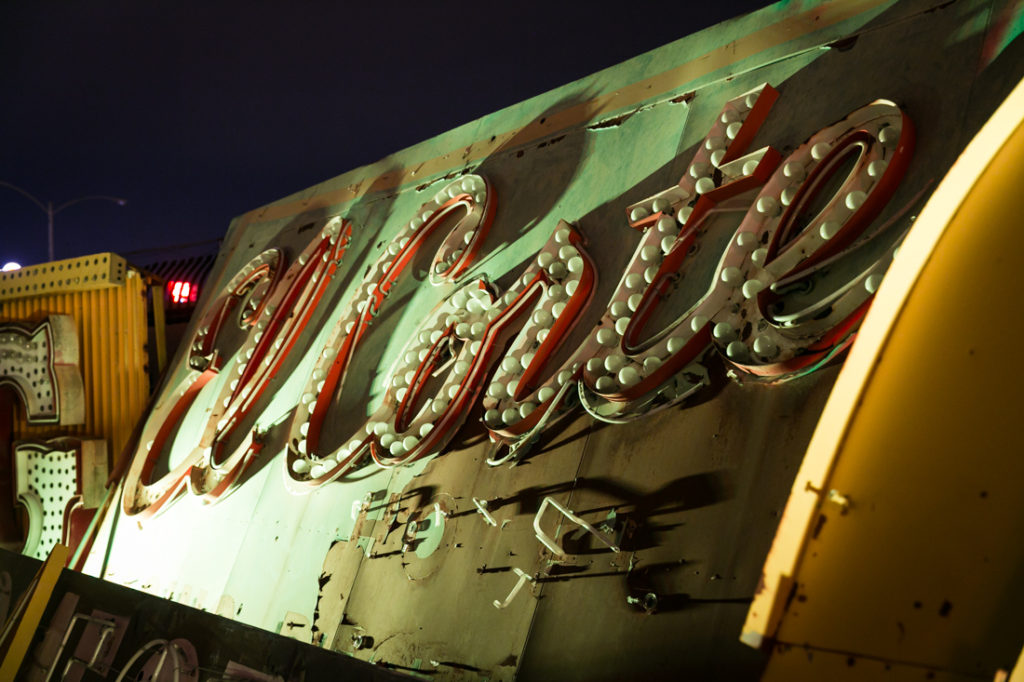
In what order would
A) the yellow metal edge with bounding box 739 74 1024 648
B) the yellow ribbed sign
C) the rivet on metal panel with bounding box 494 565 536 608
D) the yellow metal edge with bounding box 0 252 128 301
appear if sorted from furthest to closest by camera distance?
1. the yellow metal edge with bounding box 0 252 128 301
2. the yellow ribbed sign
3. the rivet on metal panel with bounding box 494 565 536 608
4. the yellow metal edge with bounding box 739 74 1024 648

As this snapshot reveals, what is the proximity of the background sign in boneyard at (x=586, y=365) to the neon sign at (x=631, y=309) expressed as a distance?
1 cm

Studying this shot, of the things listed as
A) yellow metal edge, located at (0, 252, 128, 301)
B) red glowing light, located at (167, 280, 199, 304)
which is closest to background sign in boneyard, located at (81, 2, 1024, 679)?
yellow metal edge, located at (0, 252, 128, 301)

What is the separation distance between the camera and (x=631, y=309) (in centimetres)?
367

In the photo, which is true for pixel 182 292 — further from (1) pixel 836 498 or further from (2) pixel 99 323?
(1) pixel 836 498

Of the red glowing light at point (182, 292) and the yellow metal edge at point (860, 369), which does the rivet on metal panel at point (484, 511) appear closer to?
the yellow metal edge at point (860, 369)

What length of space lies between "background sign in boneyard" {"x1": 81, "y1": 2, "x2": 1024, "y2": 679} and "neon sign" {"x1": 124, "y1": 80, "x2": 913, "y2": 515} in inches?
0.5

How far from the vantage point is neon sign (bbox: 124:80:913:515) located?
312 cm

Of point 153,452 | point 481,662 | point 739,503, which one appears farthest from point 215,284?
point 739,503

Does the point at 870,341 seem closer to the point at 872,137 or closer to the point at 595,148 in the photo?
the point at 872,137

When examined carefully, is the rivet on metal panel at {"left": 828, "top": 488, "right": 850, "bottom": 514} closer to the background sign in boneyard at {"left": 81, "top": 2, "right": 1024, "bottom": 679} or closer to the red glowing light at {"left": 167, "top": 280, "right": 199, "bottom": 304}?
the background sign in boneyard at {"left": 81, "top": 2, "right": 1024, "bottom": 679}

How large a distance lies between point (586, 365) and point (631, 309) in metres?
0.30

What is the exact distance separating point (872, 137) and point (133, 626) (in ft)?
11.3

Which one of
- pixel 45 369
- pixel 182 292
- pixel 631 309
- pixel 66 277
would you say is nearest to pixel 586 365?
pixel 631 309

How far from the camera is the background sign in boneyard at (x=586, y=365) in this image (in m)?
3.09
